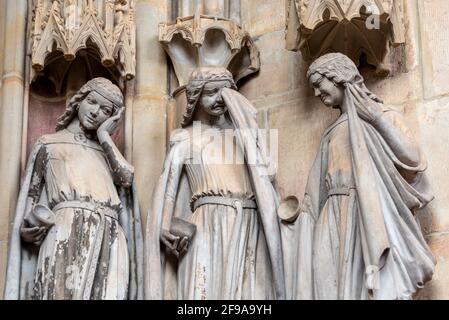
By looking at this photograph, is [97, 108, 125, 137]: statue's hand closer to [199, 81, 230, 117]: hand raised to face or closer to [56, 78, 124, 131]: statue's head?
[56, 78, 124, 131]: statue's head

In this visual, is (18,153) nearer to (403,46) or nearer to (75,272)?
(75,272)

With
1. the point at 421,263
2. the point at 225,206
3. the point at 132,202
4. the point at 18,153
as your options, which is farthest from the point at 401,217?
the point at 18,153

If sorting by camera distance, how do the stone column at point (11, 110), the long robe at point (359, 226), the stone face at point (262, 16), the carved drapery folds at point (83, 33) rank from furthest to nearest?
the stone face at point (262, 16) < the carved drapery folds at point (83, 33) < the stone column at point (11, 110) < the long robe at point (359, 226)

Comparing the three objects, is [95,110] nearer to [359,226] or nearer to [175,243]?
[175,243]

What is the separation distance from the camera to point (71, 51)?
7137mm

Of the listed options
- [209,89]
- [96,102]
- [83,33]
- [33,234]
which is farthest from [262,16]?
[33,234]

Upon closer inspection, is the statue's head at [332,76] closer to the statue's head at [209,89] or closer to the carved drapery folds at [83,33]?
the statue's head at [209,89]

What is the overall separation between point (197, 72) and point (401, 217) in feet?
4.13

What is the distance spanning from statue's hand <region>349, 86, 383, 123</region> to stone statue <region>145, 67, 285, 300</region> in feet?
1.74

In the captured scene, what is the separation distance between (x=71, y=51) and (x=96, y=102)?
1.20 feet

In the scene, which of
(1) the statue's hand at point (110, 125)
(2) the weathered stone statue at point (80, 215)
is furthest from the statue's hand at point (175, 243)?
(1) the statue's hand at point (110, 125)

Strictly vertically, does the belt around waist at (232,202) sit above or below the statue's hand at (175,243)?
above

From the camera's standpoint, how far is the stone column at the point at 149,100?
24.1 feet

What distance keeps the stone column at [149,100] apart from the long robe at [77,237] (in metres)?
0.40
